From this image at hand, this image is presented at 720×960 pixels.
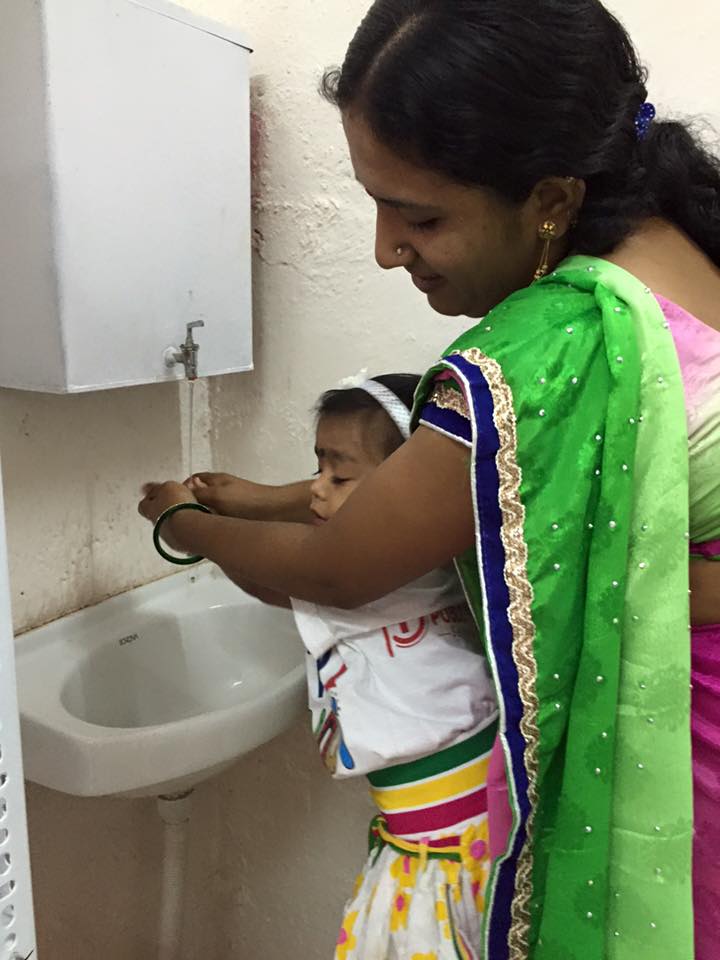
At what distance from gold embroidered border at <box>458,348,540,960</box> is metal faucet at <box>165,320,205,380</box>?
0.48 metres

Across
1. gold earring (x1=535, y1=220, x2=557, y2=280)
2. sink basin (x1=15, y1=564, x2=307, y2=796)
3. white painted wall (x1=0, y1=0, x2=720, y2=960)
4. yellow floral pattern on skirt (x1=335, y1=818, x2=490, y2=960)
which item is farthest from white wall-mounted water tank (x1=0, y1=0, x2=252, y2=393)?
yellow floral pattern on skirt (x1=335, y1=818, x2=490, y2=960)

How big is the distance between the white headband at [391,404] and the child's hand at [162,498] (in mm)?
227

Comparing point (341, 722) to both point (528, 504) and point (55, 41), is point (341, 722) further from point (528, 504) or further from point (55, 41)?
point (55, 41)

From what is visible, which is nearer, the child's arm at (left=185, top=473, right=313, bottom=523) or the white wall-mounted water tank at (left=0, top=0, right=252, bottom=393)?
the white wall-mounted water tank at (left=0, top=0, right=252, bottom=393)

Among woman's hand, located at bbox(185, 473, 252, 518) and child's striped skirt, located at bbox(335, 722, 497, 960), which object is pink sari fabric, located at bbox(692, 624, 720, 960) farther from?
woman's hand, located at bbox(185, 473, 252, 518)

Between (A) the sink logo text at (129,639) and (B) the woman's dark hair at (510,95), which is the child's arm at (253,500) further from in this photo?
(B) the woman's dark hair at (510,95)

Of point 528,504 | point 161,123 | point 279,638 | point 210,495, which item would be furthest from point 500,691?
point 161,123

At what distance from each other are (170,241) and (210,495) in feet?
0.99

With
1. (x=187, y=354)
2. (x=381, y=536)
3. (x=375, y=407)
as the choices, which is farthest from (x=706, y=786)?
(x=187, y=354)

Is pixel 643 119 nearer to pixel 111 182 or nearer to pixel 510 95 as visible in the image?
pixel 510 95

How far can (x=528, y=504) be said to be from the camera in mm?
573

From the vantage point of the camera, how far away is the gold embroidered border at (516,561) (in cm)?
56

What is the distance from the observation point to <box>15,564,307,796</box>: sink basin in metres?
0.80

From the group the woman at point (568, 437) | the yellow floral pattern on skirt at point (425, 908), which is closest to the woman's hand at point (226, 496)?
the woman at point (568, 437)
